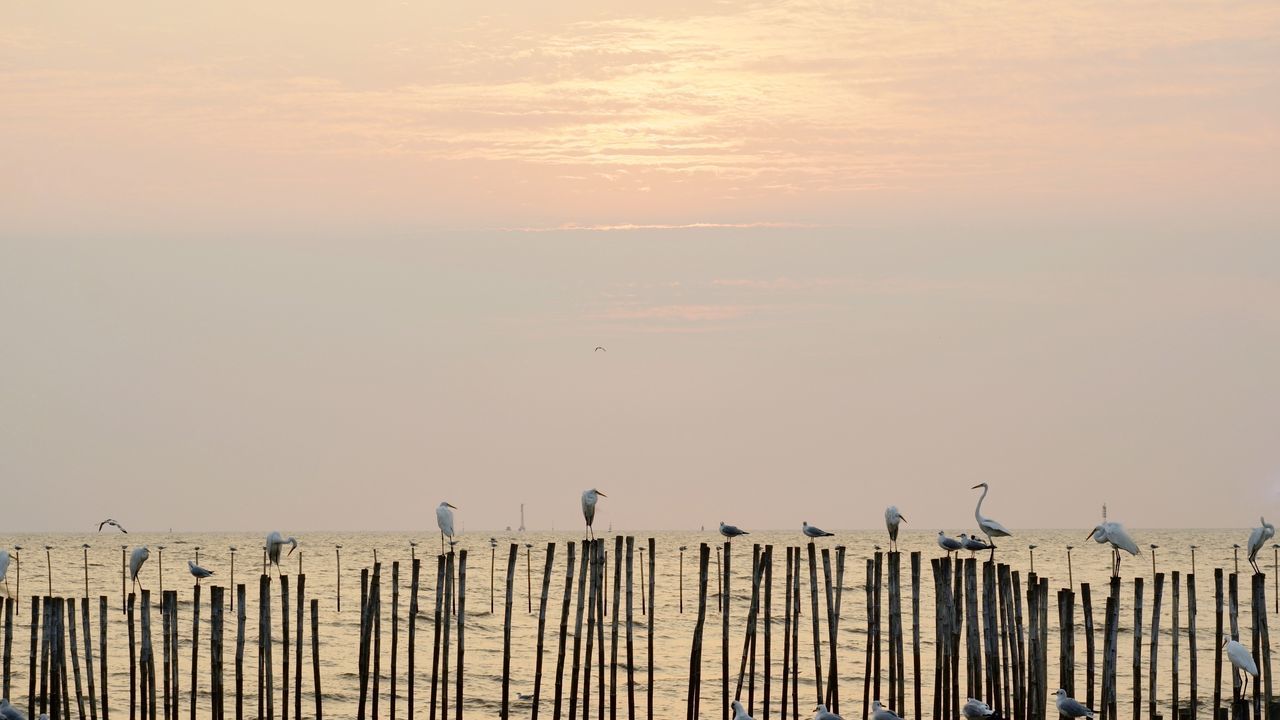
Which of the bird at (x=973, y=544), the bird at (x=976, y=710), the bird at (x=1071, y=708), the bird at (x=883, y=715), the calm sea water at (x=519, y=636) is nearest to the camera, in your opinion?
the bird at (x=1071, y=708)

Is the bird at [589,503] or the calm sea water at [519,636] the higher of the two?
the bird at [589,503]

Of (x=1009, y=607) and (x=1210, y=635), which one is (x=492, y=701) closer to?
(x=1009, y=607)

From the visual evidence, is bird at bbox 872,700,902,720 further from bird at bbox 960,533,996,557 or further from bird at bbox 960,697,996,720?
bird at bbox 960,533,996,557

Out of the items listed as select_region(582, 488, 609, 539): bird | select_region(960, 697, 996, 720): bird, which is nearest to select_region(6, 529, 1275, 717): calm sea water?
select_region(582, 488, 609, 539): bird

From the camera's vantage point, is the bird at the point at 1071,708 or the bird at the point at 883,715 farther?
the bird at the point at 883,715

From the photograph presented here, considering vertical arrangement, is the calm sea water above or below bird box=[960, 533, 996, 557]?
below

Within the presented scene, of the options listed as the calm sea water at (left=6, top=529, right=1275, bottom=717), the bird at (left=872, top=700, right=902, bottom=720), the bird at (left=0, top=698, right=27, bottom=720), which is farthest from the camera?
the calm sea water at (left=6, top=529, right=1275, bottom=717)

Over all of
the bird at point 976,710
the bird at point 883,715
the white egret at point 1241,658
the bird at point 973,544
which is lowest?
the bird at point 883,715

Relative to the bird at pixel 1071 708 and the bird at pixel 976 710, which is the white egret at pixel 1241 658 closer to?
the bird at pixel 1071 708

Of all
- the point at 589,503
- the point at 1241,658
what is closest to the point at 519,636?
the point at 589,503

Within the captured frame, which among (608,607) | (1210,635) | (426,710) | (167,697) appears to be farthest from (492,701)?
(1210,635)

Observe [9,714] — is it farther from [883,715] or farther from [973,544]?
[973,544]

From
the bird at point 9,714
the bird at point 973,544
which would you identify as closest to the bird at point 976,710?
the bird at point 973,544

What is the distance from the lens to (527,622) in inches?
2280
